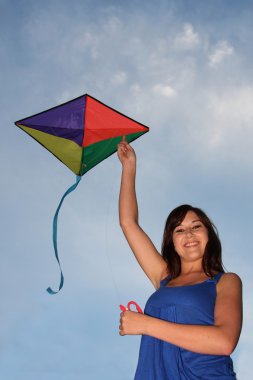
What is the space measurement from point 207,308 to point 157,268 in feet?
2.26

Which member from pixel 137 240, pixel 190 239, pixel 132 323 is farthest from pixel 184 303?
pixel 137 240

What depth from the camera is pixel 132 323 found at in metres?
1.99

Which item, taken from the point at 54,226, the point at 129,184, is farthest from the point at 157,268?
the point at 54,226

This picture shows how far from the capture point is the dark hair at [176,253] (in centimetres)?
257

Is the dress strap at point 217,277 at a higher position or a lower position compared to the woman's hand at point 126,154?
lower

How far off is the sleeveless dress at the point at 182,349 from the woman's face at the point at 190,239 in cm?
27


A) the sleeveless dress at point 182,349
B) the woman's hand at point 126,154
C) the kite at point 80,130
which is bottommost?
the sleeveless dress at point 182,349

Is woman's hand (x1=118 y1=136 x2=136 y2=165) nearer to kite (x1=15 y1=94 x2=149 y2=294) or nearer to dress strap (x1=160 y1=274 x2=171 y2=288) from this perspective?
kite (x1=15 y1=94 x2=149 y2=294)

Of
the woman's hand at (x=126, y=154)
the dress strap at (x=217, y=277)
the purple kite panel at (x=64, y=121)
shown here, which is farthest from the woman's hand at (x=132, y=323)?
the purple kite panel at (x=64, y=121)

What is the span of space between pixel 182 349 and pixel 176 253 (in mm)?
752

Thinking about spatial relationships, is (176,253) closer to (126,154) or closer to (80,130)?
(126,154)

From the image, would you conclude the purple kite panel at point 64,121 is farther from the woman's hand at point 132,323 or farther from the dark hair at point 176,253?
the woman's hand at point 132,323

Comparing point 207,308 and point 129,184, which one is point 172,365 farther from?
point 129,184

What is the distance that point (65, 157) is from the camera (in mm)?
4750
